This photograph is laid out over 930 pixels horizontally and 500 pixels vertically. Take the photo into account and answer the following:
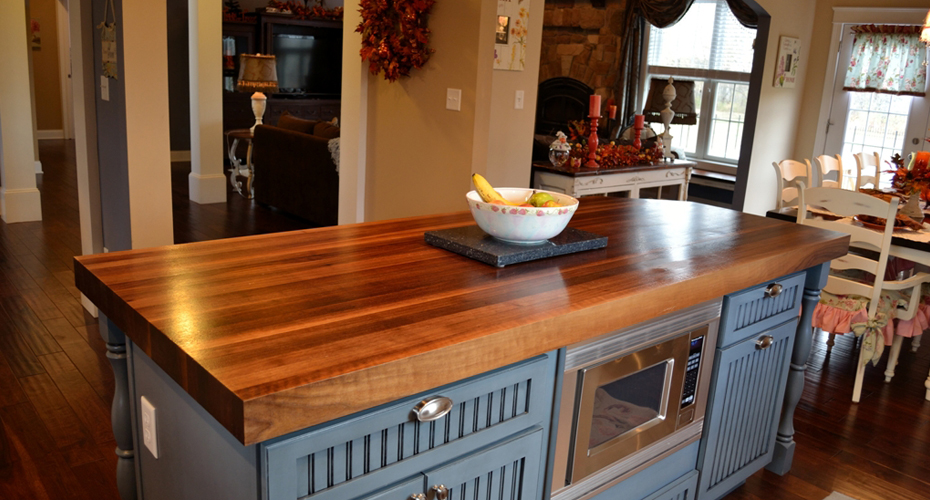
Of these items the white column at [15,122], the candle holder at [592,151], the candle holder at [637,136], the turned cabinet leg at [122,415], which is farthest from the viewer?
the white column at [15,122]

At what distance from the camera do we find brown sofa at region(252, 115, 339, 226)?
5.93 metres

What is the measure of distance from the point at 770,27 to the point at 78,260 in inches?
252

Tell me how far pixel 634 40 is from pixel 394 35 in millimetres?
4467

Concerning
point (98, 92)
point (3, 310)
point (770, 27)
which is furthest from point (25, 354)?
point (770, 27)

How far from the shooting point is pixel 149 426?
152 cm

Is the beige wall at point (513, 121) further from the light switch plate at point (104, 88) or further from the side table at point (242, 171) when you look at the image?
the side table at point (242, 171)

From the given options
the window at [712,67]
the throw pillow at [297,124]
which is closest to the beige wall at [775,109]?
the window at [712,67]

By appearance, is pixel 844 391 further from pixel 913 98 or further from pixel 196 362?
pixel 913 98

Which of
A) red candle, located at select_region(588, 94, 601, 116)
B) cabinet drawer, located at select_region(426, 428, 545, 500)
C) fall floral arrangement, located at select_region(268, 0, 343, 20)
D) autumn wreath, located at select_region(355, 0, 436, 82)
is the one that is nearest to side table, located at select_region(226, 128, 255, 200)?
fall floral arrangement, located at select_region(268, 0, 343, 20)

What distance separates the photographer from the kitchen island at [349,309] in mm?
1126

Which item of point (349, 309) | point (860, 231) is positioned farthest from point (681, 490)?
point (860, 231)

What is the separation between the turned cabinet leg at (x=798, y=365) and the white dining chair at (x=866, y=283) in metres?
0.92

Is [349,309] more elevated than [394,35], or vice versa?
[394,35]

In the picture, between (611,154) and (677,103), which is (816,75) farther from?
(611,154)
